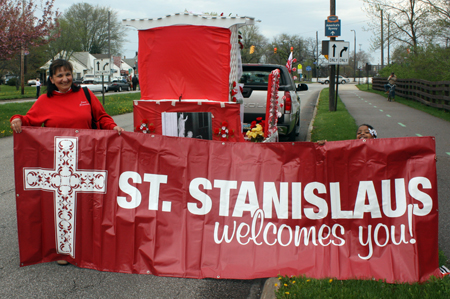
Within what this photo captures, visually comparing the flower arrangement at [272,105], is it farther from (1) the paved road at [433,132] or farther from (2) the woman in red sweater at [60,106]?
(2) the woman in red sweater at [60,106]

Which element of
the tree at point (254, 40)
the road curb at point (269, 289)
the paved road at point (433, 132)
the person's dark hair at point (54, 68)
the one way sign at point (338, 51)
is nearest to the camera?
the road curb at point (269, 289)

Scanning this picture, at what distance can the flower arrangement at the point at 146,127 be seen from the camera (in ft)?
23.3

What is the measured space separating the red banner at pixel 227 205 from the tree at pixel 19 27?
709 inches

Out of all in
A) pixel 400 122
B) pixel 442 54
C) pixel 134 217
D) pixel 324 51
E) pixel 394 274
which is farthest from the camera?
pixel 442 54

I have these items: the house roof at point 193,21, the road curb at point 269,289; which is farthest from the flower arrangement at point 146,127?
the road curb at point 269,289

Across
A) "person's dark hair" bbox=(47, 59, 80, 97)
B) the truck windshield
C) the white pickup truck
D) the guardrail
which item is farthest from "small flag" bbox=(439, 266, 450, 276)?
the white pickup truck

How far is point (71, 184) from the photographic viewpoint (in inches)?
175

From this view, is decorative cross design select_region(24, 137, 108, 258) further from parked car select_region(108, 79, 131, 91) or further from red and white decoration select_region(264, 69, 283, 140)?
parked car select_region(108, 79, 131, 91)

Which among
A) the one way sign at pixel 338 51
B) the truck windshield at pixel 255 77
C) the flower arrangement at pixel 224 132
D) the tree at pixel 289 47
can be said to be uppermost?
the tree at pixel 289 47

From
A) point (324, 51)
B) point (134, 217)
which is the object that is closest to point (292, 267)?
point (134, 217)

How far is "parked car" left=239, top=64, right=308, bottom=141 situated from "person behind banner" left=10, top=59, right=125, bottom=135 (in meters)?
6.14

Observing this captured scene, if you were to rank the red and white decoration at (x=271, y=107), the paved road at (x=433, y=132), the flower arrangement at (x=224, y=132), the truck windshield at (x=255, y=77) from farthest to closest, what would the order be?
the truck windshield at (x=255, y=77)
the red and white decoration at (x=271, y=107)
the flower arrangement at (x=224, y=132)
the paved road at (x=433, y=132)

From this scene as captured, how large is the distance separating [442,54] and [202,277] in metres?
24.1

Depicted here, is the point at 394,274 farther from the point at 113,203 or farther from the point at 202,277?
the point at 113,203
